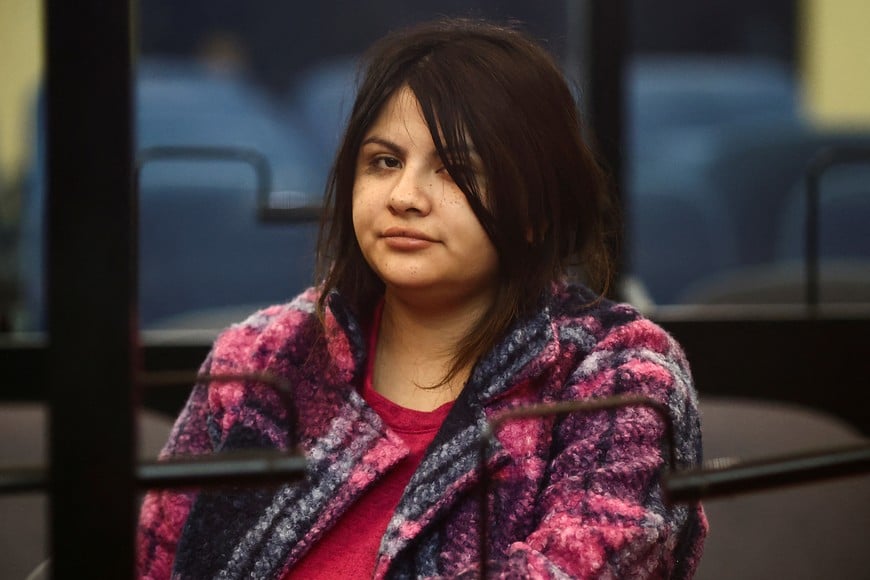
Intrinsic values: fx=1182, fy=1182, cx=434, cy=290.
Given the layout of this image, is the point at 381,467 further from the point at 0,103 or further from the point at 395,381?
A: the point at 0,103

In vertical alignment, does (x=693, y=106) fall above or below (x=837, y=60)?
below

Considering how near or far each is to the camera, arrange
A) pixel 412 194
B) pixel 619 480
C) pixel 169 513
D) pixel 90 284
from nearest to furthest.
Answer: pixel 90 284, pixel 619 480, pixel 412 194, pixel 169 513

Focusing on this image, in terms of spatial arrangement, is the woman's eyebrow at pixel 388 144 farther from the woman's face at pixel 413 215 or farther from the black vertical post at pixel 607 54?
the black vertical post at pixel 607 54

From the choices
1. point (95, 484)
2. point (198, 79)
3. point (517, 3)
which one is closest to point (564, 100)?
point (95, 484)

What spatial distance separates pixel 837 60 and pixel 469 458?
7.71ft

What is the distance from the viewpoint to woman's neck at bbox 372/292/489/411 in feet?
3.58

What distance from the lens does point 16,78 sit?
2.75 m

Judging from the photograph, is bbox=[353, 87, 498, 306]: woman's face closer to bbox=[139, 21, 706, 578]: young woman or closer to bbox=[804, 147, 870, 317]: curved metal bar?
bbox=[139, 21, 706, 578]: young woman

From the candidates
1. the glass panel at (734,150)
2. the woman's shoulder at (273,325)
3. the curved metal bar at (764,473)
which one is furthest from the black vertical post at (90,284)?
the glass panel at (734,150)

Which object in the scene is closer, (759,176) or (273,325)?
(273,325)

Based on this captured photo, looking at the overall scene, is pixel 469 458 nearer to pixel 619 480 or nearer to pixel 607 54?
pixel 619 480

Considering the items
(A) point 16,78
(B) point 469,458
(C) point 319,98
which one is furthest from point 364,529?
(A) point 16,78

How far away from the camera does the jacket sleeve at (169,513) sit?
1104 mm

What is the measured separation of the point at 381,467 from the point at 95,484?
1.67 ft
